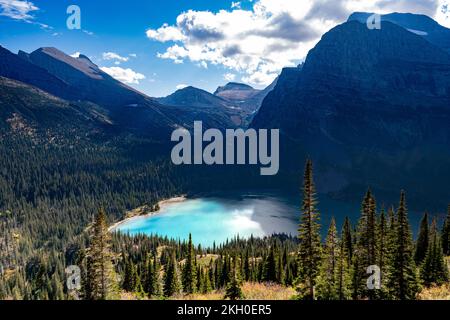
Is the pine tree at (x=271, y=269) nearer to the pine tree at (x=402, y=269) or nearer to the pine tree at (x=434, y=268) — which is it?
the pine tree at (x=434, y=268)

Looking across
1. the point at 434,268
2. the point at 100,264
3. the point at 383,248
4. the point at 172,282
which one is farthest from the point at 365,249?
the point at 172,282

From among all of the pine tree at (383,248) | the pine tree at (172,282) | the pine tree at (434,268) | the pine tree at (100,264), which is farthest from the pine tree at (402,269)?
the pine tree at (172,282)

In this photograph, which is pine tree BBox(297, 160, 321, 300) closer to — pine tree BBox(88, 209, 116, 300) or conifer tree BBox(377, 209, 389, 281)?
conifer tree BBox(377, 209, 389, 281)
